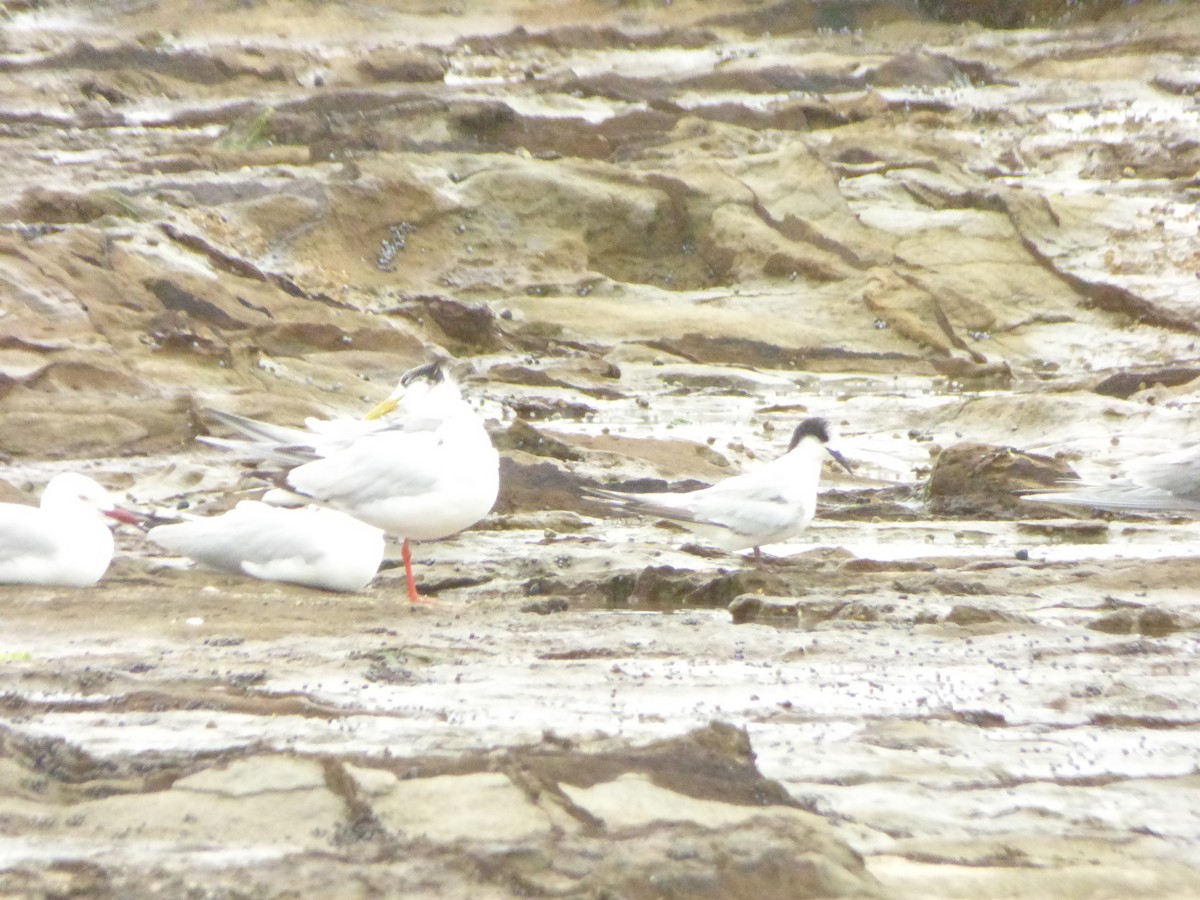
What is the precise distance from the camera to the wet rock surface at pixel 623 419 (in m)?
3.66

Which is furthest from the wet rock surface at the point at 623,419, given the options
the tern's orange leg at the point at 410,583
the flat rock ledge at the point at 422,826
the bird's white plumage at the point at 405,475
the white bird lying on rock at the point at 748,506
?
the bird's white plumage at the point at 405,475

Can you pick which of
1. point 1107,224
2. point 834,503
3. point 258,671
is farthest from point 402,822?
point 1107,224

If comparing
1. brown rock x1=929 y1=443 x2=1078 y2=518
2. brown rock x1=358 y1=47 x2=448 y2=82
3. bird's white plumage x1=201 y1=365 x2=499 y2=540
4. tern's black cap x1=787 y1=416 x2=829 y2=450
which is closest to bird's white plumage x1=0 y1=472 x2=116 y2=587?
bird's white plumage x1=201 y1=365 x2=499 y2=540

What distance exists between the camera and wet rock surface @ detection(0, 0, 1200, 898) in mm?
3660

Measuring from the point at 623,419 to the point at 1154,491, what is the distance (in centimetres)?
481

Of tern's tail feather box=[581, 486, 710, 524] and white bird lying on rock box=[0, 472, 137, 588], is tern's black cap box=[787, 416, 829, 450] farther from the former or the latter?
white bird lying on rock box=[0, 472, 137, 588]

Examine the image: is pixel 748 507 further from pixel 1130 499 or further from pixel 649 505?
pixel 1130 499

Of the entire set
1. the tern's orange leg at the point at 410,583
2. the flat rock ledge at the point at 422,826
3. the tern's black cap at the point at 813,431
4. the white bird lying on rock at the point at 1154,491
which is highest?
the tern's black cap at the point at 813,431

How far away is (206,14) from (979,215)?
1281 centimetres

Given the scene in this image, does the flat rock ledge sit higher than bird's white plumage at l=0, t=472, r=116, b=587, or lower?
lower

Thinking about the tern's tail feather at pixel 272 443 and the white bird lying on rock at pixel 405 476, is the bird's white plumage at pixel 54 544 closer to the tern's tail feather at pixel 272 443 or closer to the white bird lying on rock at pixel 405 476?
the white bird lying on rock at pixel 405 476

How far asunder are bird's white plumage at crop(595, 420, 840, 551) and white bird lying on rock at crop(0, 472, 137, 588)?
7.51 feet

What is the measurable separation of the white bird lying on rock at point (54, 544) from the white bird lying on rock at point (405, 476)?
96 cm

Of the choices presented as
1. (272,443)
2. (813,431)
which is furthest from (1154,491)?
(272,443)
